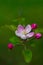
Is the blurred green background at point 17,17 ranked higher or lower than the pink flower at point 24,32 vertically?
higher

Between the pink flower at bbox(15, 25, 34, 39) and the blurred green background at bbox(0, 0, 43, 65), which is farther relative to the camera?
the blurred green background at bbox(0, 0, 43, 65)

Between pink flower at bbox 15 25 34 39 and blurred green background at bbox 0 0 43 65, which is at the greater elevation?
blurred green background at bbox 0 0 43 65

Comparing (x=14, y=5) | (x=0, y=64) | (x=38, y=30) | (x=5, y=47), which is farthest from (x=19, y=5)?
(x=38, y=30)

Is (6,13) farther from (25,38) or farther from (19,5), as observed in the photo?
(25,38)

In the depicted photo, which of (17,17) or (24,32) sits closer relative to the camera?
(24,32)

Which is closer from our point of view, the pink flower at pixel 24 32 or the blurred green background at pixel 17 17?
the pink flower at pixel 24 32
